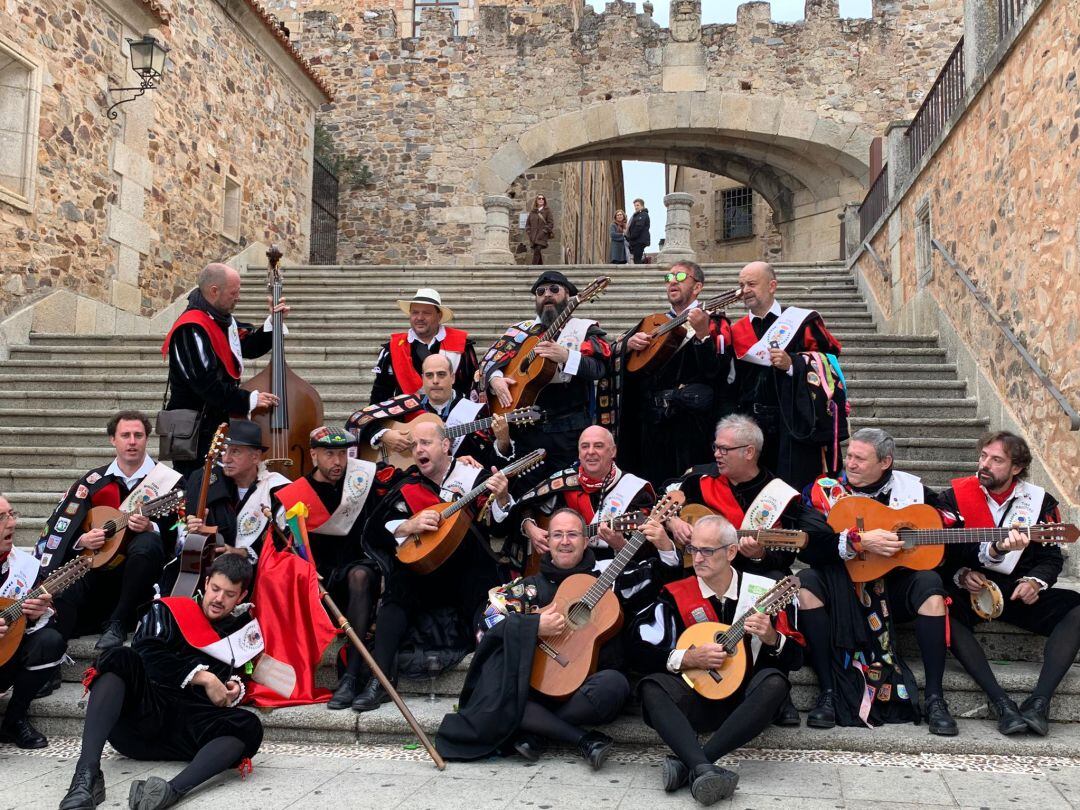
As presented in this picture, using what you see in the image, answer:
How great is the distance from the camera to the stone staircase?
3.99m

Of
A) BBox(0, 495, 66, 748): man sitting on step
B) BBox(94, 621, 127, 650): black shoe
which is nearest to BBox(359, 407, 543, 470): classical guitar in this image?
BBox(94, 621, 127, 650): black shoe

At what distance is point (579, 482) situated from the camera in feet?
14.9

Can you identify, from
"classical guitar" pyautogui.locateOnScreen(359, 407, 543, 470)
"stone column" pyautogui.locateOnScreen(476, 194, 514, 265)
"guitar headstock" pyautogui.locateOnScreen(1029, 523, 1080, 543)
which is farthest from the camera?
"stone column" pyautogui.locateOnScreen(476, 194, 514, 265)

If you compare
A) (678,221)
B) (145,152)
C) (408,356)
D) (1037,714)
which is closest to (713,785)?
(1037,714)

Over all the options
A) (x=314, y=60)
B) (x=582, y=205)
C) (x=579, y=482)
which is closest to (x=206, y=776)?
(x=579, y=482)

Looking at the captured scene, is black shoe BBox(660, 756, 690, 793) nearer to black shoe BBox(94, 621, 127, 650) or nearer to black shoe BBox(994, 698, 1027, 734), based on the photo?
black shoe BBox(994, 698, 1027, 734)

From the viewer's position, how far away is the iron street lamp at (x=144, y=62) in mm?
10352

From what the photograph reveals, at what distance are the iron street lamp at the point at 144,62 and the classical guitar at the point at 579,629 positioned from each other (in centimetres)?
870

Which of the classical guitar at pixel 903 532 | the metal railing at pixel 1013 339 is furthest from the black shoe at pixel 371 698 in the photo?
the metal railing at pixel 1013 339

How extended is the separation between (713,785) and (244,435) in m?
2.59

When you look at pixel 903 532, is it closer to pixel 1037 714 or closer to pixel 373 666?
pixel 1037 714

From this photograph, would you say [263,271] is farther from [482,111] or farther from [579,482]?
[579,482]

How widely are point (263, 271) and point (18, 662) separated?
9.80 m

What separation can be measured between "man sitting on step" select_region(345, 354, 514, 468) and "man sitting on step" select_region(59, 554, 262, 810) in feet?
3.99
